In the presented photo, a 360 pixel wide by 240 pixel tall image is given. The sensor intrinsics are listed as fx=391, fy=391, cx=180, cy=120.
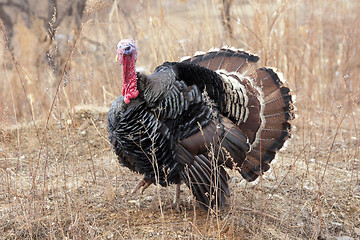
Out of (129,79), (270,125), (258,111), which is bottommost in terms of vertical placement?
(270,125)

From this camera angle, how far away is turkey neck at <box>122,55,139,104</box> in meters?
3.04

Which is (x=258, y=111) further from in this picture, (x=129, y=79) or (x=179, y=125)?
(x=129, y=79)

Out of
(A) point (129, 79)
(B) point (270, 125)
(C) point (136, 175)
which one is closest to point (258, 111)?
(B) point (270, 125)

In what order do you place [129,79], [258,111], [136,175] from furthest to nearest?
[136,175] < [258,111] < [129,79]

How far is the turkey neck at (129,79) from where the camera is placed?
304cm


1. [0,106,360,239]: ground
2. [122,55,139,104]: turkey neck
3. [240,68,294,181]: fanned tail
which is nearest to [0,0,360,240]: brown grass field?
[0,106,360,239]: ground

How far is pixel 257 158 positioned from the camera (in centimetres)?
346

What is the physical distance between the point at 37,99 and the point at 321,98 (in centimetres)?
448

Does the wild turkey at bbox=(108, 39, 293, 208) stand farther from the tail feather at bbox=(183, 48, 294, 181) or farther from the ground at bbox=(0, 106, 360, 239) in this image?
the ground at bbox=(0, 106, 360, 239)

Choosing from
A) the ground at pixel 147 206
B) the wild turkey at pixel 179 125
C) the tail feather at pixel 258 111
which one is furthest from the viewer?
the tail feather at pixel 258 111

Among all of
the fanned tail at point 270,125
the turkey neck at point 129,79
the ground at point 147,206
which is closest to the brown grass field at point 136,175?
the ground at point 147,206

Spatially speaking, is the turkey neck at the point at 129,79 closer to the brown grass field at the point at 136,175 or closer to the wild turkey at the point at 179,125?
the wild turkey at the point at 179,125

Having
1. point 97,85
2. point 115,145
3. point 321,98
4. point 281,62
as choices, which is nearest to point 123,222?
point 115,145

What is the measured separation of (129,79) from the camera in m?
3.04
